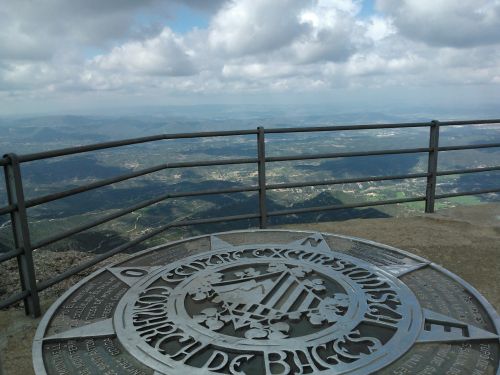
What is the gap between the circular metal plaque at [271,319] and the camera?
6.45 ft

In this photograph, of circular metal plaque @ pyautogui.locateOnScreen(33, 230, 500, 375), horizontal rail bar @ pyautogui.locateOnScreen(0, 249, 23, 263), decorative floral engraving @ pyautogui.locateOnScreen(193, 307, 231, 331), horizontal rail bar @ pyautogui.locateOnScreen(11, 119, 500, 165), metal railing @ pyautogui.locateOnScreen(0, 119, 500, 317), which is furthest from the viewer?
horizontal rail bar @ pyautogui.locateOnScreen(11, 119, 500, 165)

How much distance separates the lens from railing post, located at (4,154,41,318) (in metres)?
2.54

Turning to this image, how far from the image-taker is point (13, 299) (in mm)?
2617

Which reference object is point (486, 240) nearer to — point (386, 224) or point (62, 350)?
point (386, 224)

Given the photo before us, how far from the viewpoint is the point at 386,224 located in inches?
182

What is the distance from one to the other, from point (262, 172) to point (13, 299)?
2.69 m

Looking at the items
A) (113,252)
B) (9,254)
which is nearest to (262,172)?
(113,252)

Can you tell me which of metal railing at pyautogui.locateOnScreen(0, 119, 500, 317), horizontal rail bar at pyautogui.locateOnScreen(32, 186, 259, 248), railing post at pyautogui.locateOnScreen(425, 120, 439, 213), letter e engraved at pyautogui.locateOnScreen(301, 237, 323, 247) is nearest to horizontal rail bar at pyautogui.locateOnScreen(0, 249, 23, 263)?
metal railing at pyautogui.locateOnScreen(0, 119, 500, 317)

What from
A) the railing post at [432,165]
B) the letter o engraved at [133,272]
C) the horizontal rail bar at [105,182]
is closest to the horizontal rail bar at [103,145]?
the horizontal rail bar at [105,182]

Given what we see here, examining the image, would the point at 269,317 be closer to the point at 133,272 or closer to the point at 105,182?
the point at 133,272

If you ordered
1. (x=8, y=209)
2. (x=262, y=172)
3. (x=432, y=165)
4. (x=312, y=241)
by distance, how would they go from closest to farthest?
(x=8, y=209), (x=312, y=241), (x=262, y=172), (x=432, y=165)

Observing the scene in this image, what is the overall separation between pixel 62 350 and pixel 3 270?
2.65 meters

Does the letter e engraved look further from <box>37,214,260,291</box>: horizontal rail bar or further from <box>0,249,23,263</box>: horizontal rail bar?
<box>0,249,23,263</box>: horizontal rail bar

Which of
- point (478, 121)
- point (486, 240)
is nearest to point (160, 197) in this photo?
point (486, 240)
